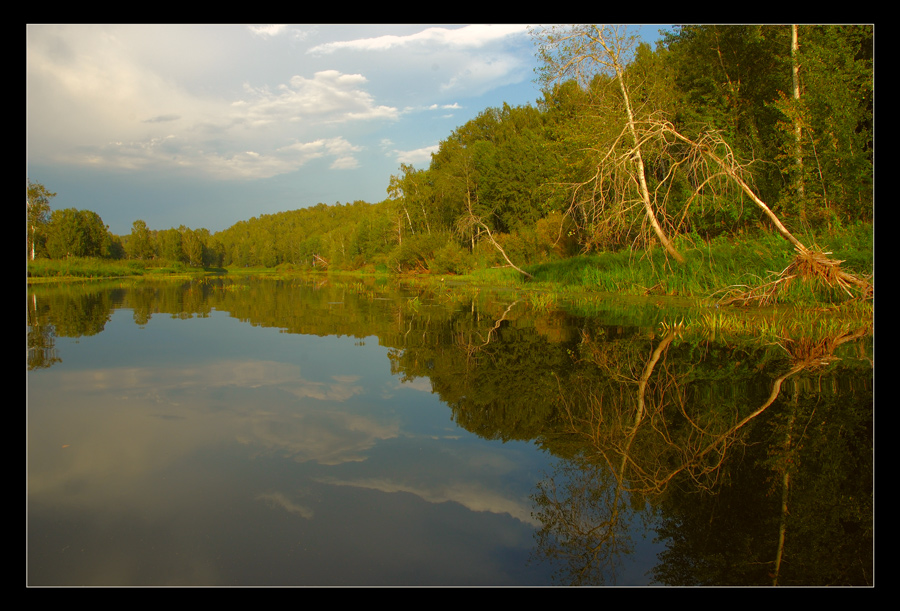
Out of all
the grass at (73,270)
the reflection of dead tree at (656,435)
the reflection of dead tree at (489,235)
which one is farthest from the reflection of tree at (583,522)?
the grass at (73,270)

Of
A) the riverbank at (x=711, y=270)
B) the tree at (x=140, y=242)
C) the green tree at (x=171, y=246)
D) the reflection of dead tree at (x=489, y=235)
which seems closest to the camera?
the riverbank at (x=711, y=270)

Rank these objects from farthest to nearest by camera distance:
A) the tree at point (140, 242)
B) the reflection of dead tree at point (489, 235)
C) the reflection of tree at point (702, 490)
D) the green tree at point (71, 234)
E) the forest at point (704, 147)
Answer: the tree at point (140, 242)
the green tree at point (71, 234)
the reflection of dead tree at point (489, 235)
the forest at point (704, 147)
the reflection of tree at point (702, 490)

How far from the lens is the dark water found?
2404mm

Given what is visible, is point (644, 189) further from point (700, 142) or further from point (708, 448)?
point (708, 448)

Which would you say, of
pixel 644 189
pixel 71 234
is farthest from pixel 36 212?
pixel 644 189

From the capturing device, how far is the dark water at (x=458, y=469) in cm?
240

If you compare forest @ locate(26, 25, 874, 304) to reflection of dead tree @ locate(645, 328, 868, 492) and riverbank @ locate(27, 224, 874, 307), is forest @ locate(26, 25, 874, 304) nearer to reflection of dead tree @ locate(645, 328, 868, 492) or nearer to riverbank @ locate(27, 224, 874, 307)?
riverbank @ locate(27, 224, 874, 307)

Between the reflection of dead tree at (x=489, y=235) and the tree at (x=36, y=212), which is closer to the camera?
the reflection of dead tree at (x=489, y=235)

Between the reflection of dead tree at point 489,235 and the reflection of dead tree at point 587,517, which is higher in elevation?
the reflection of dead tree at point 489,235

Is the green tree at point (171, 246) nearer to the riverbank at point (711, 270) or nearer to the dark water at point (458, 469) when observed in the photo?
the riverbank at point (711, 270)

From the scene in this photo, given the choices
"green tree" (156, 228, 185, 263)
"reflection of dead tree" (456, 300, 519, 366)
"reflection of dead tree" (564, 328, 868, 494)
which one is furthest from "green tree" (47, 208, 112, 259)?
"reflection of dead tree" (564, 328, 868, 494)

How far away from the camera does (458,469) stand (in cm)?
339
